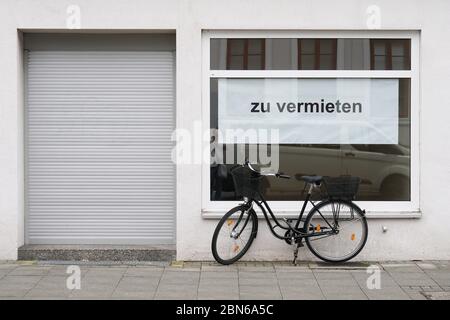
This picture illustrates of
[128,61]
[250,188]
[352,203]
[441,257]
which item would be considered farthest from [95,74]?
[441,257]

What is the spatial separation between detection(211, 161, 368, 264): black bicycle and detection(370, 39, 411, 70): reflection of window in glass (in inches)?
63.1

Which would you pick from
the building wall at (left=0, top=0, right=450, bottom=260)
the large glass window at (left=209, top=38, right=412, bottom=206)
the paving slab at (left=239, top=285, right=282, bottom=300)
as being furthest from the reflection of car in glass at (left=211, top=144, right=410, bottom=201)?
the paving slab at (left=239, top=285, right=282, bottom=300)

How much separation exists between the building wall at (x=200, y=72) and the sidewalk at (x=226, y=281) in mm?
301

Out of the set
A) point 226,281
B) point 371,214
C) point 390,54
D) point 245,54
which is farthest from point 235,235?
point 390,54

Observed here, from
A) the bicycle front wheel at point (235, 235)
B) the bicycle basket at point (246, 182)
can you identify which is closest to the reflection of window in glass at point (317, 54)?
the bicycle basket at point (246, 182)

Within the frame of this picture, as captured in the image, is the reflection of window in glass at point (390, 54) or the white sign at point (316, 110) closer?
the reflection of window in glass at point (390, 54)

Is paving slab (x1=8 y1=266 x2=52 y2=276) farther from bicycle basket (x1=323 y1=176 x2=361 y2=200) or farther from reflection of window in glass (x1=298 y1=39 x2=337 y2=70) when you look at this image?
reflection of window in glass (x1=298 y1=39 x2=337 y2=70)

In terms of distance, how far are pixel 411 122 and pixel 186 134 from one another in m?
2.88

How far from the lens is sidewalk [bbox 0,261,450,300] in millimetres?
7914

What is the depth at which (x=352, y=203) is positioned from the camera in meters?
9.23

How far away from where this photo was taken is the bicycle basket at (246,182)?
9.09 metres

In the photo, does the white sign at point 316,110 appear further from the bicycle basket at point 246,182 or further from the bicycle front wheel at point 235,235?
the bicycle front wheel at point 235,235
